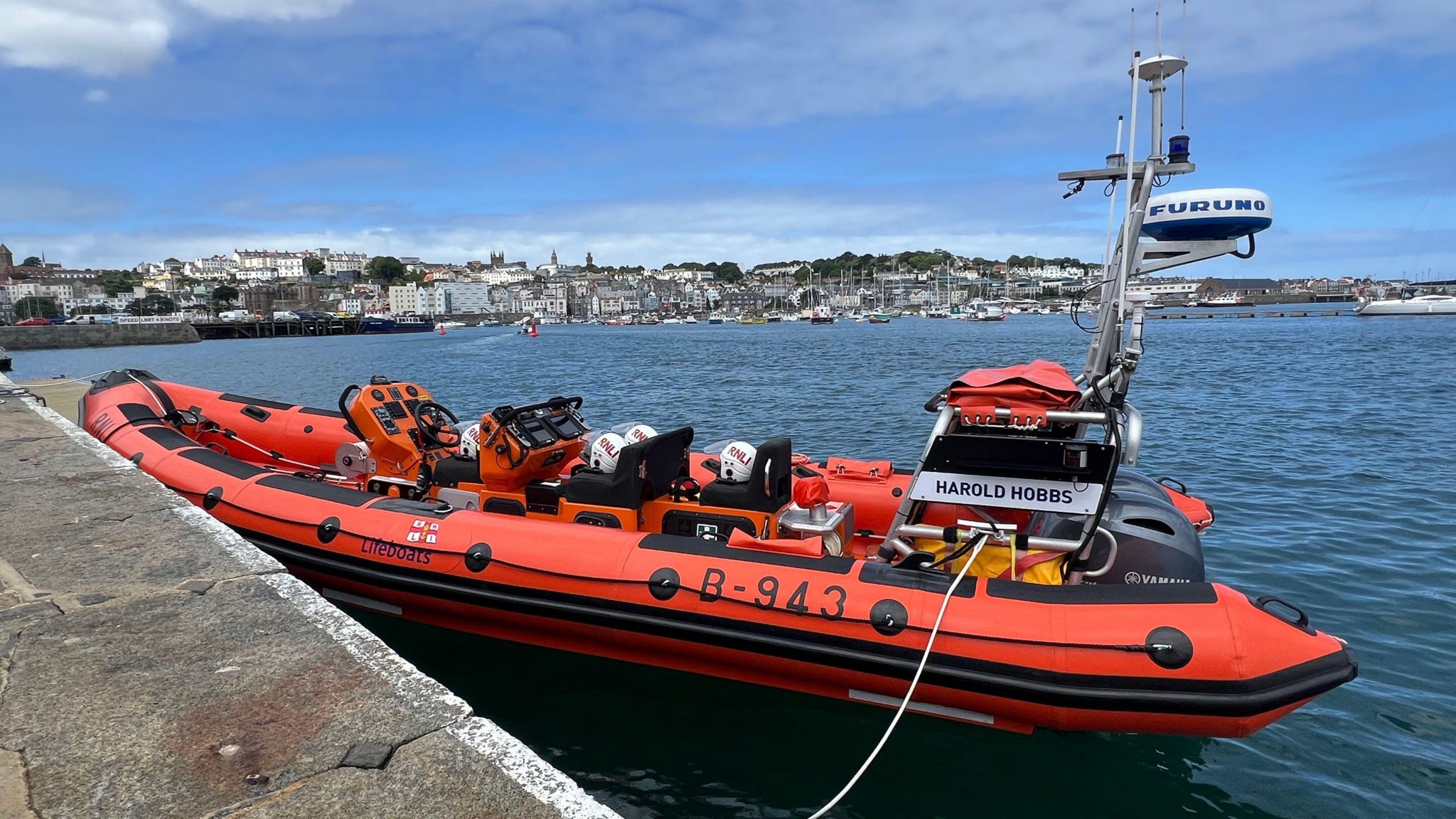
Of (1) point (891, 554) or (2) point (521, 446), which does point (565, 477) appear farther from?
(1) point (891, 554)

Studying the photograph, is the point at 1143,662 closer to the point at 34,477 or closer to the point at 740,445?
the point at 740,445

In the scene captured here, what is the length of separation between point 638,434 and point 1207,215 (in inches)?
151

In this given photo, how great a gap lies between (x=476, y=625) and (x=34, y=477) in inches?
124

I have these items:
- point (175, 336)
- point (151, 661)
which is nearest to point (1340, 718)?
point (151, 661)

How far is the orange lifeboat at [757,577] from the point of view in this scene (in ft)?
12.3

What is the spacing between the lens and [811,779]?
13.3 feet

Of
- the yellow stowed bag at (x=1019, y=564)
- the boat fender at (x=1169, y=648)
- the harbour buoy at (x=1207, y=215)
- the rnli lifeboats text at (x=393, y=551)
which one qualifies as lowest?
the boat fender at (x=1169, y=648)

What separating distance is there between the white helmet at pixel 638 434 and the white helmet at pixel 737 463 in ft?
1.88

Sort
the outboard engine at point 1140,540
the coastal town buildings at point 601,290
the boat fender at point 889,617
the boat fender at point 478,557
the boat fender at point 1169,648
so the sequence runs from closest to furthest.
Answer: the boat fender at point 1169,648, the boat fender at point 889,617, the outboard engine at point 1140,540, the boat fender at point 478,557, the coastal town buildings at point 601,290

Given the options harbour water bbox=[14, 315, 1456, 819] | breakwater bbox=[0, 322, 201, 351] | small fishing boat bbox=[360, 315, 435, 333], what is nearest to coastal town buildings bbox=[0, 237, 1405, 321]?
small fishing boat bbox=[360, 315, 435, 333]

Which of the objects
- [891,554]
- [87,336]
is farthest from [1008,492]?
[87,336]

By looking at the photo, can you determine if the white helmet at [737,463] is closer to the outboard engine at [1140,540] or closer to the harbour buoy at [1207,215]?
the outboard engine at [1140,540]

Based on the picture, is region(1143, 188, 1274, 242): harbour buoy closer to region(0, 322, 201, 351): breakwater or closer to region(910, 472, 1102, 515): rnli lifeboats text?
region(910, 472, 1102, 515): rnli lifeboats text

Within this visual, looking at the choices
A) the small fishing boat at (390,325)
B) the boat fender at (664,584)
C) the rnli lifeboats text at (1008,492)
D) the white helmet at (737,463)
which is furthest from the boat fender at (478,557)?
the small fishing boat at (390,325)
